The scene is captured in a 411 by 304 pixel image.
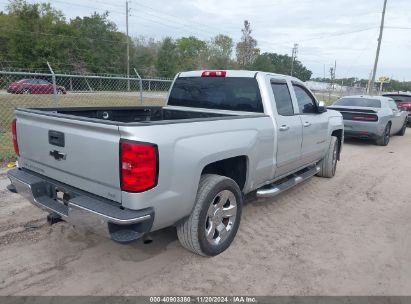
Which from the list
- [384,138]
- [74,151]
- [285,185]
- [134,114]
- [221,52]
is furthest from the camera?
[221,52]

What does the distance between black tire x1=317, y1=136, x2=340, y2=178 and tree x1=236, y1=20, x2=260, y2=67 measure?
56.0m

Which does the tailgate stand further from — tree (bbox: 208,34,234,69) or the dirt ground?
tree (bbox: 208,34,234,69)

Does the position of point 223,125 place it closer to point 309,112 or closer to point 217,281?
point 217,281

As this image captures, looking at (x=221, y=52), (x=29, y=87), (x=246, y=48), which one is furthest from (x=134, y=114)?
(x=221, y=52)

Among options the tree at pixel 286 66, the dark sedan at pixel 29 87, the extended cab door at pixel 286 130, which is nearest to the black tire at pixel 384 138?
the extended cab door at pixel 286 130

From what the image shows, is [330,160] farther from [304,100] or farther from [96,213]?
[96,213]

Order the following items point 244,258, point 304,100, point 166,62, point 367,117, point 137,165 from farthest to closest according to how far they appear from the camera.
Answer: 1. point 166,62
2. point 367,117
3. point 304,100
4. point 244,258
5. point 137,165

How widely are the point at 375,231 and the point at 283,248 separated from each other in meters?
1.40

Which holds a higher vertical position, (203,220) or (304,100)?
(304,100)

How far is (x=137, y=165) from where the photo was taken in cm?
262

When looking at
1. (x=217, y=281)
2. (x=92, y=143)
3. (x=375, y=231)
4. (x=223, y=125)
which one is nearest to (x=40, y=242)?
(x=92, y=143)

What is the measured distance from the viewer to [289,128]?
4488 mm

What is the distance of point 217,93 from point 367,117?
7196mm

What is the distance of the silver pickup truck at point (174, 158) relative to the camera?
106 inches
